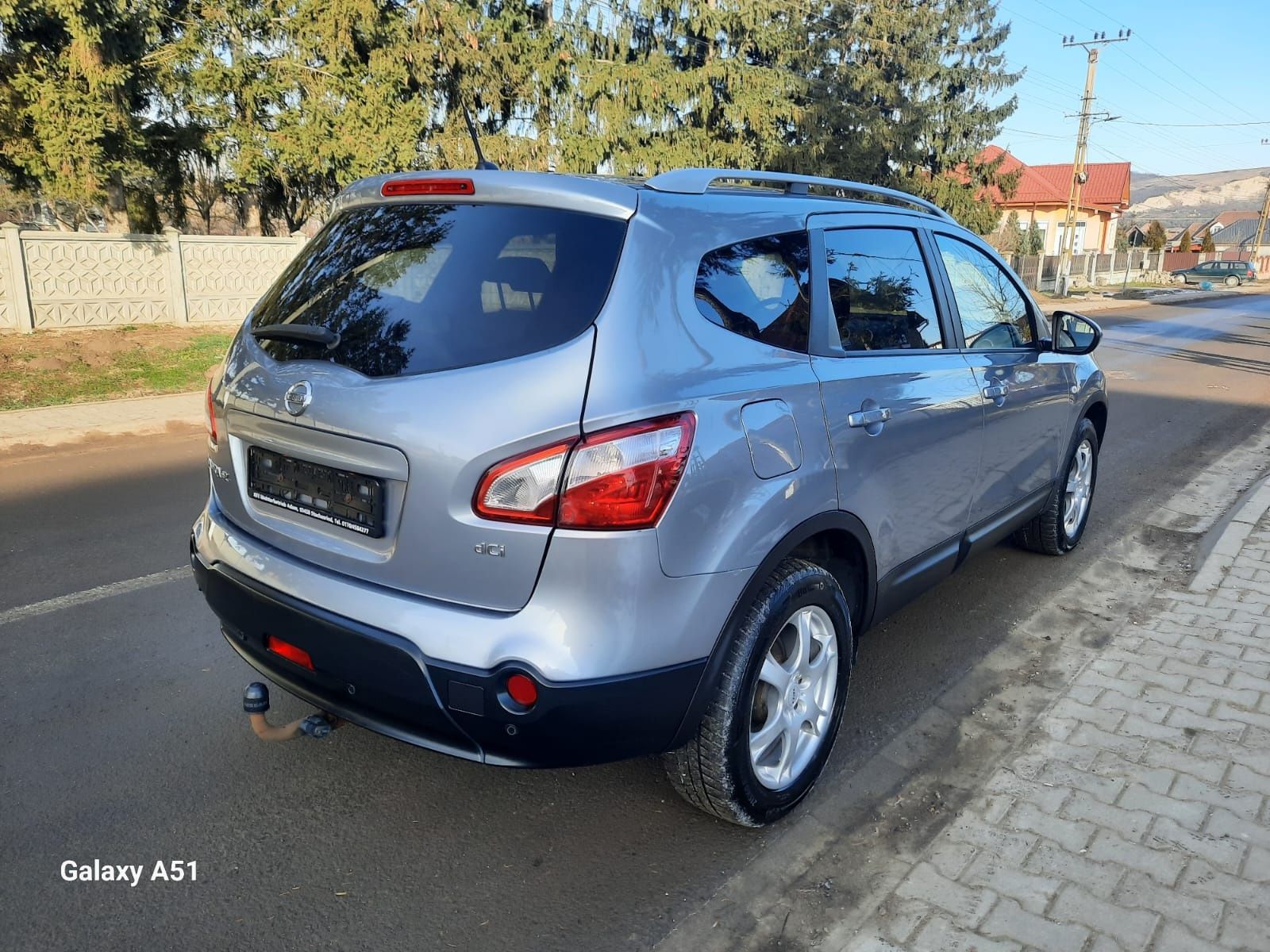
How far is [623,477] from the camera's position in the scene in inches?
89.8

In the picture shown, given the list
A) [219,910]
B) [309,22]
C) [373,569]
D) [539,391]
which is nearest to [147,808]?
[219,910]

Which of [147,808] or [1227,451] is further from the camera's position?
[1227,451]

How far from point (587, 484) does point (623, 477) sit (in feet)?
0.29

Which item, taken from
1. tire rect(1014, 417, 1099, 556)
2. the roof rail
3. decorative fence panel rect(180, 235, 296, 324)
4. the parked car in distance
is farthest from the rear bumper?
the parked car in distance

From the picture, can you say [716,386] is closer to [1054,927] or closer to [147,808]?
[1054,927]

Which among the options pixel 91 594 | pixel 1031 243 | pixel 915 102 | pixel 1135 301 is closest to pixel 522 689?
pixel 91 594

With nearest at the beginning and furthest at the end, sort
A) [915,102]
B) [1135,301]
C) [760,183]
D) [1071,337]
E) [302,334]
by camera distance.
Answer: [302,334]
[760,183]
[1071,337]
[915,102]
[1135,301]

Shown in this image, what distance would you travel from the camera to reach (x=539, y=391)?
228 cm

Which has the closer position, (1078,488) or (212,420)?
(212,420)

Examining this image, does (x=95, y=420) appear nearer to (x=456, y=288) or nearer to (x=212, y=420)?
(x=212, y=420)

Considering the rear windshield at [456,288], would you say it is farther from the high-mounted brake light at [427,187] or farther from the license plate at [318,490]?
the license plate at [318,490]

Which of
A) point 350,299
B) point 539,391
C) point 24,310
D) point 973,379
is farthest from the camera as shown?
→ point 24,310

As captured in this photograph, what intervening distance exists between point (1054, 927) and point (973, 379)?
83.3 inches

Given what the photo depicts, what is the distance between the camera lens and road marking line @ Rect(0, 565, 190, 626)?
434 centimetres
